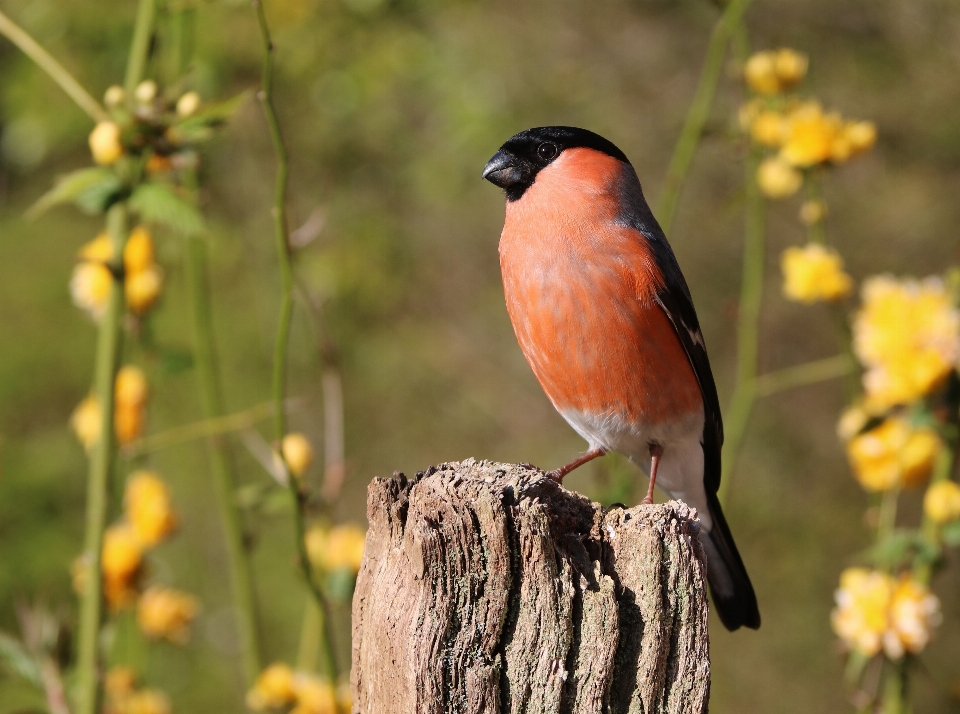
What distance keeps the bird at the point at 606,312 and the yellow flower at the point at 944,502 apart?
2.14ft

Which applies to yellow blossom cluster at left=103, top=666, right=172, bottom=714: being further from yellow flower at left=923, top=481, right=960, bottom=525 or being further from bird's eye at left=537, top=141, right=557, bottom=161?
yellow flower at left=923, top=481, right=960, bottom=525

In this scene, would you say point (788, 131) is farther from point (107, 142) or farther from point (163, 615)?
point (163, 615)

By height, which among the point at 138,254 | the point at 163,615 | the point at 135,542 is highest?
the point at 138,254

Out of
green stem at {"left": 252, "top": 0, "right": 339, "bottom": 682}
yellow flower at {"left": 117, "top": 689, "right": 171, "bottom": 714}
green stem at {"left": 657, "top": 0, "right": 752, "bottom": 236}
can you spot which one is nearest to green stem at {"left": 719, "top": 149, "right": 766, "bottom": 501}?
green stem at {"left": 657, "top": 0, "right": 752, "bottom": 236}

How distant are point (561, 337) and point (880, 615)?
3.64ft

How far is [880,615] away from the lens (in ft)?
8.81

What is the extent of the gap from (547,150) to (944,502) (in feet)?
5.17

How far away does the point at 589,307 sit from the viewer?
3.06m

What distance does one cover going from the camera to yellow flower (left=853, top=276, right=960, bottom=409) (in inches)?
110

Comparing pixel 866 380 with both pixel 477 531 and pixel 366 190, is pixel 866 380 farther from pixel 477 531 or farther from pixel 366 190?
pixel 366 190

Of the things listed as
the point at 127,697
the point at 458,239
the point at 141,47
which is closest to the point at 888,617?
the point at 127,697

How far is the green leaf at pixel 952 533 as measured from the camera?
2.68 metres

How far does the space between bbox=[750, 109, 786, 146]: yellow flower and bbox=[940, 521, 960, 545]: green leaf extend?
3.95ft

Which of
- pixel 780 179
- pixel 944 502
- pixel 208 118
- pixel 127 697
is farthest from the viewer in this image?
pixel 780 179
